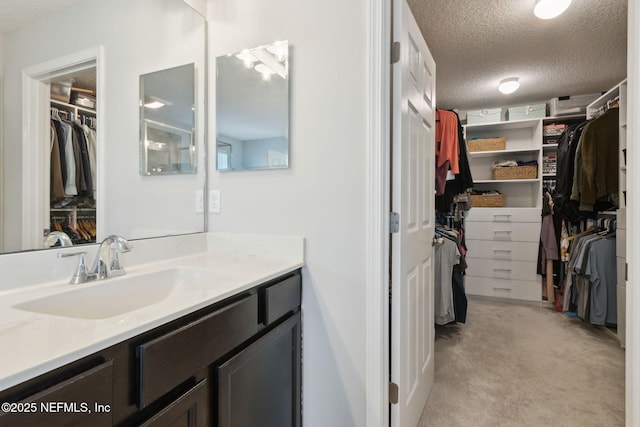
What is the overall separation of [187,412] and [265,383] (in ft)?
1.11

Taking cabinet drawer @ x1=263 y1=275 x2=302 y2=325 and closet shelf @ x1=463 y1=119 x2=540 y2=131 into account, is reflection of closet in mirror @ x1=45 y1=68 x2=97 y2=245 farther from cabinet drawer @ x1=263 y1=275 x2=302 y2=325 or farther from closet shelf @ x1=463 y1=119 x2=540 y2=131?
closet shelf @ x1=463 y1=119 x2=540 y2=131

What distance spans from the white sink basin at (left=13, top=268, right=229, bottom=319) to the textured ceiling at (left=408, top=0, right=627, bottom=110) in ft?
7.00

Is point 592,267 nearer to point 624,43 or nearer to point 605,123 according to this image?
point 605,123

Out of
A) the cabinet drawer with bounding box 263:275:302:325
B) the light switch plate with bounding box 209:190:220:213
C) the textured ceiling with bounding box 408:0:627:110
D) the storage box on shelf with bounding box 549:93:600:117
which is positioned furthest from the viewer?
the storage box on shelf with bounding box 549:93:600:117

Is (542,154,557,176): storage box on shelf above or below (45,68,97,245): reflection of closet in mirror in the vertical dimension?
above

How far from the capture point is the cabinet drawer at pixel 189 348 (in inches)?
Result: 26.5

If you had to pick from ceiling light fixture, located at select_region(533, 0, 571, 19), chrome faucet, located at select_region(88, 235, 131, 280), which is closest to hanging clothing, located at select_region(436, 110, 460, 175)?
ceiling light fixture, located at select_region(533, 0, 571, 19)

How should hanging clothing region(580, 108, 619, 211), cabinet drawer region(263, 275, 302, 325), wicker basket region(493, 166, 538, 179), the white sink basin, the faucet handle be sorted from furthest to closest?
wicker basket region(493, 166, 538, 179) < hanging clothing region(580, 108, 619, 211) < cabinet drawer region(263, 275, 302, 325) < the faucet handle < the white sink basin

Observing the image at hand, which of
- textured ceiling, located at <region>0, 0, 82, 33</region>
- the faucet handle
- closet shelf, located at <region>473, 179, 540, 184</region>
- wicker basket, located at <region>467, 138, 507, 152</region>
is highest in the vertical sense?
wicker basket, located at <region>467, 138, 507, 152</region>

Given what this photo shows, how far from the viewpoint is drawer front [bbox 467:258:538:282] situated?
351 cm

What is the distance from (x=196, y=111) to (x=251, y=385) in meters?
1.31

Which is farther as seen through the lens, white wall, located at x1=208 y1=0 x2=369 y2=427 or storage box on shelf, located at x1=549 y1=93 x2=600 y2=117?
storage box on shelf, located at x1=549 y1=93 x2=600 y2=117

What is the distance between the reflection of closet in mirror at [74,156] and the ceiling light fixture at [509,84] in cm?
351

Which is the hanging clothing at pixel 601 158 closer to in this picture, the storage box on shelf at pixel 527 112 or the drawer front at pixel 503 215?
the drawer front at pixel 503 215
